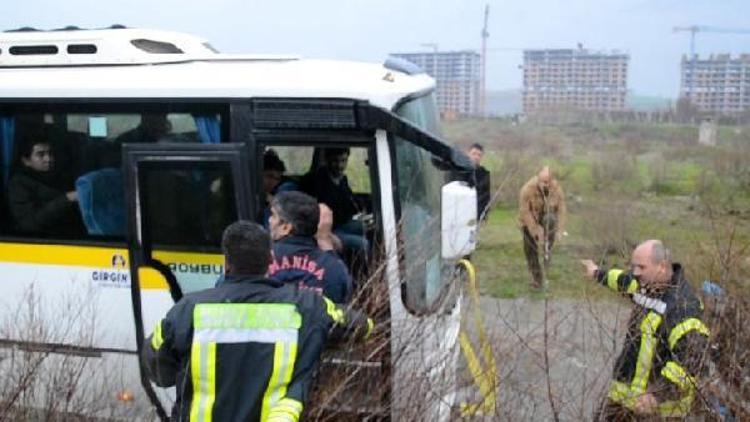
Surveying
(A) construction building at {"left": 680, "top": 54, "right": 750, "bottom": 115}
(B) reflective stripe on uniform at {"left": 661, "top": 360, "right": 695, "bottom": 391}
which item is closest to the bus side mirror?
(B) reflective stripe on uniform at {"left": 661, "top": 360, "right": 695, "bottom": 391}

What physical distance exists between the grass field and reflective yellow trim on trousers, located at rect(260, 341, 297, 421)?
1.72 metres

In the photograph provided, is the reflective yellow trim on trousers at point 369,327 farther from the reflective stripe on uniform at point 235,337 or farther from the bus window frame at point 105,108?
the bus window frame at point 105,108

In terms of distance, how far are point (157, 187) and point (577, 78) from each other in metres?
85.1

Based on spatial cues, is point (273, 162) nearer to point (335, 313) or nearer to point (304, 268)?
point (304, 268)

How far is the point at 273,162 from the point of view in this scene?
18.6 ft

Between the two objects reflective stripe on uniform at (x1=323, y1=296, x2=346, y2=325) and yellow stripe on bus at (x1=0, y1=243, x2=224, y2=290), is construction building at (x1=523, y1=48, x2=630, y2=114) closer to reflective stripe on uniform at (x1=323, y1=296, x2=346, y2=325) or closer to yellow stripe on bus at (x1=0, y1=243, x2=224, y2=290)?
yellow stripe on bus at (x1=0, y1=243, x2=224, y2=290)

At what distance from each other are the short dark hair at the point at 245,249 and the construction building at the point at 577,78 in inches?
3254

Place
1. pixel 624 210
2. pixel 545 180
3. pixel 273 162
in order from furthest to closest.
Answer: pixel 624 210, pixel 545 180, pixel 273 162

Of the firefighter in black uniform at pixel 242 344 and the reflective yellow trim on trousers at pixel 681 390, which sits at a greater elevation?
the firefighter in black uniform at pixel 242 344

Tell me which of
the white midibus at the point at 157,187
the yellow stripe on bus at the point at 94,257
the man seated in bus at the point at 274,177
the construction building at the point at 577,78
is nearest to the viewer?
the white midibus at the point at 157,187

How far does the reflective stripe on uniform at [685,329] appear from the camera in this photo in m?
4.18

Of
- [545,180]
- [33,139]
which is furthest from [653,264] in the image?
[545,180]

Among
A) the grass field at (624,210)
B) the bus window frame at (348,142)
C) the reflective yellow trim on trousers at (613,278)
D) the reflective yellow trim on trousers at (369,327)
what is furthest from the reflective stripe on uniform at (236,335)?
the reflective yellow trim on trousers at (613,278)

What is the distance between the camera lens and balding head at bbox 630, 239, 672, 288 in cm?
457
